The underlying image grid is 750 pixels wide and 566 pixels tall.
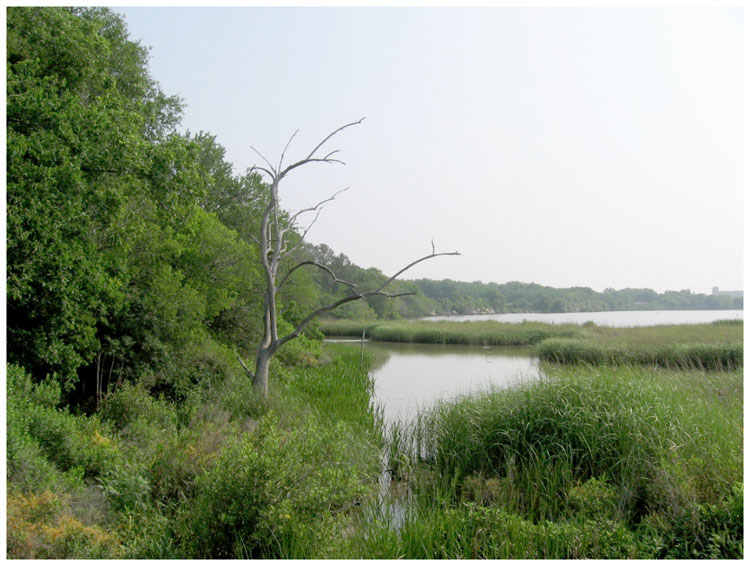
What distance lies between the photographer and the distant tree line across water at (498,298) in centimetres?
5741

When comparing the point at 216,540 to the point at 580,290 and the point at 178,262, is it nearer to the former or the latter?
the point at 178,262

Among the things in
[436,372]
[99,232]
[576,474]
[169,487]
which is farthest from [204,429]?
[436,372]

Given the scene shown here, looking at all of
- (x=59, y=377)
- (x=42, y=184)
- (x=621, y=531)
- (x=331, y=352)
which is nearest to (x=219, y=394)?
(x=59, y=377)

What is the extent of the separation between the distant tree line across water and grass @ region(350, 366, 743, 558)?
148 ft

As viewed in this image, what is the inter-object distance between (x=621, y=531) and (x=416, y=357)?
2039 cm

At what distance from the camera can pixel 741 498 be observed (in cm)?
432

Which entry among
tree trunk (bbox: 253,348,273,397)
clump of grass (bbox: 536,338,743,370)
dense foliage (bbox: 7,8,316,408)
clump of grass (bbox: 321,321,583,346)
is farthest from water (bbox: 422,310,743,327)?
dense foliage (bbox: 7,8,316,408)

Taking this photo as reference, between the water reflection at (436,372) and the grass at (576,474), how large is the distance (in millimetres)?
1878

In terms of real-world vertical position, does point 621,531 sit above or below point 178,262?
below

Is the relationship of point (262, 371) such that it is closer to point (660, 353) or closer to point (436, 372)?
point (436, 372)

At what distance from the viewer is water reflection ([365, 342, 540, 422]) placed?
39.5 ft

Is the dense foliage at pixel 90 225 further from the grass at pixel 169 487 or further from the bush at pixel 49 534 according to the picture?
the bush at pixel 49 534

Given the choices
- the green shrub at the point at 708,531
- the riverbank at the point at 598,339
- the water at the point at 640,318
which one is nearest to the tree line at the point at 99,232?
the green shrub at the point at 708,531

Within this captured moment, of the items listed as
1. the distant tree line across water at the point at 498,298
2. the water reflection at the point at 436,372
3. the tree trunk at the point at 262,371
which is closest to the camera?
the tree trunk at the point at 262,371
